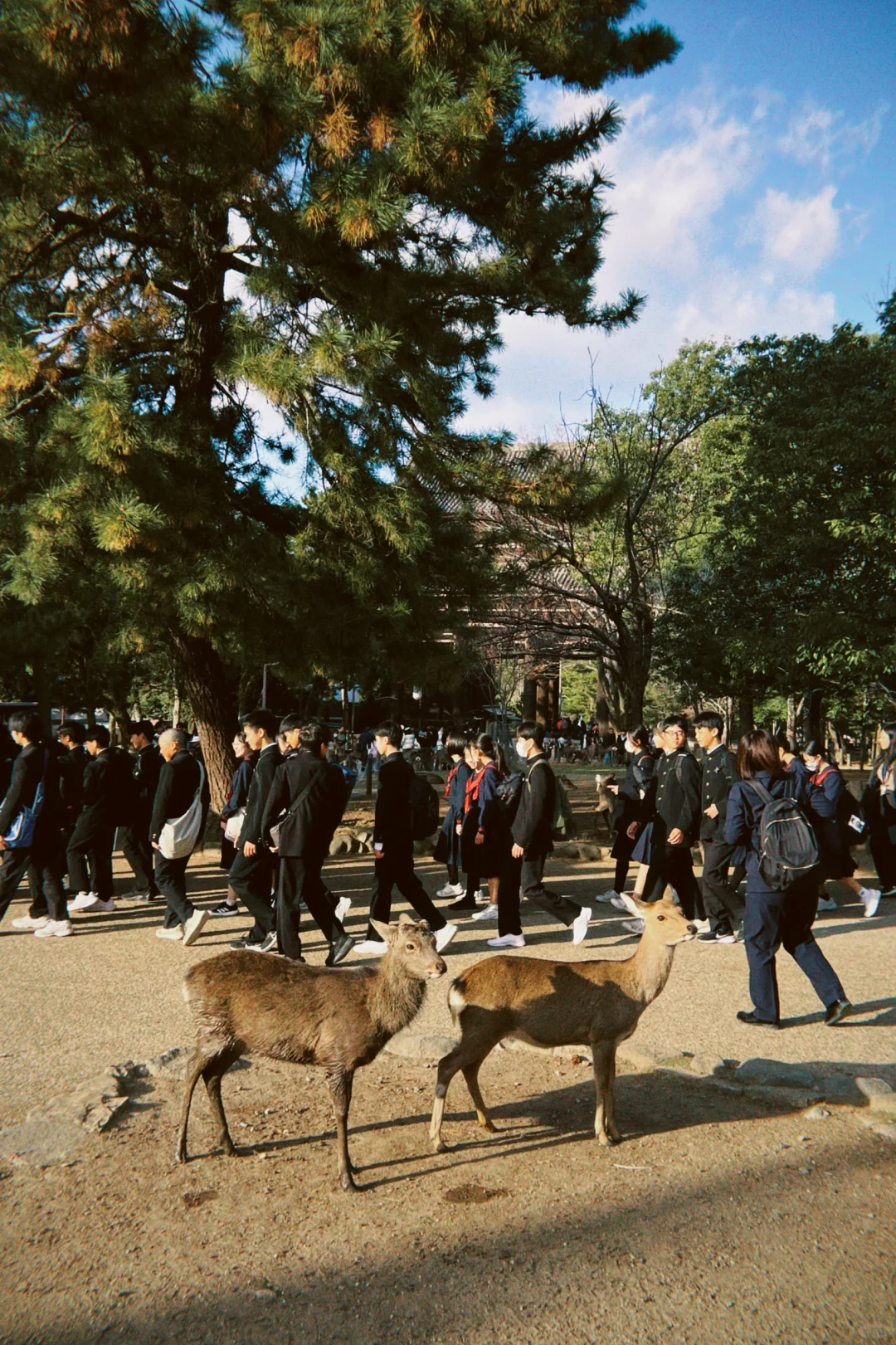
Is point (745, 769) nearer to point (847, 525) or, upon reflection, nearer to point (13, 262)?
point (13, 262)

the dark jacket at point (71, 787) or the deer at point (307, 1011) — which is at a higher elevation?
the dark jacket at point (71, 787)

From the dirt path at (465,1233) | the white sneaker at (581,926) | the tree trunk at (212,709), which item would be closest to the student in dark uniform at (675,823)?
the white sneaker at (581,926)

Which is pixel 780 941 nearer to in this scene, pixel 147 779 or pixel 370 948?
pixel 370 948

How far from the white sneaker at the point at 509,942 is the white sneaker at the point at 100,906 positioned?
3802 millimetres

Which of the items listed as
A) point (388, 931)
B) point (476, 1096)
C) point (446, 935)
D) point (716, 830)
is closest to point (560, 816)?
point (716, 830)

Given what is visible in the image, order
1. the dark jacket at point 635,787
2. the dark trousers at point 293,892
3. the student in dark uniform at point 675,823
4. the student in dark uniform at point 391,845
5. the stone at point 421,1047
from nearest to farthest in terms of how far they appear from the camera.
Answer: the stone at point 421,1047 → the dark trousers at point 293,892 → the student in dark uniform at point 391,845 → the student in dark uniform at point 675,823 → the dark jacket at point 635,787

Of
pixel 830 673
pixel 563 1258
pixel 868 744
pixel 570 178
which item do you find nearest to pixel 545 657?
pixel 830 673

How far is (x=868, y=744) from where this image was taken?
134ft

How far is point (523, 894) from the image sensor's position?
8.34m

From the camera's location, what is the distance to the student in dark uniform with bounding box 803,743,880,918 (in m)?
8.18

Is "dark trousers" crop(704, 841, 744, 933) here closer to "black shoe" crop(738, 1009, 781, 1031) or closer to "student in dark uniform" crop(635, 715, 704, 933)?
"student in dark uniform" crop(635, 715, 704, 933)

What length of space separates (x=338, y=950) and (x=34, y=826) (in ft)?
9.18

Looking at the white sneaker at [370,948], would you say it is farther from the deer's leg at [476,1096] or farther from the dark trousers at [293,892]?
the deer's leg at [476,1096]

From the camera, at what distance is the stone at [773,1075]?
4.85 meters
